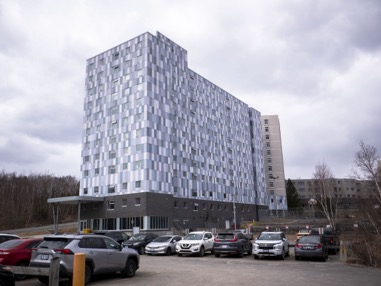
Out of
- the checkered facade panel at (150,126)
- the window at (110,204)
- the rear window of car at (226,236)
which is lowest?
the rear window of car at (226,236)

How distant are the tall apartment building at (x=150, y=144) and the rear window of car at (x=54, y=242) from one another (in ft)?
139

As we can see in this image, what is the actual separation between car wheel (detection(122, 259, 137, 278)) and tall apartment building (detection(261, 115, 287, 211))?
91.2 meters

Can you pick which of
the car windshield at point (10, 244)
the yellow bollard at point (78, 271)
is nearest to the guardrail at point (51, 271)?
the yellow bollard at point (78, 271)

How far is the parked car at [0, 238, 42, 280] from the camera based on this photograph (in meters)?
12.9

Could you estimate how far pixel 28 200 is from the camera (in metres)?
92.7

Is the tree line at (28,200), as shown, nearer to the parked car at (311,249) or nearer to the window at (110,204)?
the window at (110,204)

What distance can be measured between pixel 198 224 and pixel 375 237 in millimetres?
48772

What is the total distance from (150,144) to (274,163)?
2416 inches

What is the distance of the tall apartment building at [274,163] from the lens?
340 ft

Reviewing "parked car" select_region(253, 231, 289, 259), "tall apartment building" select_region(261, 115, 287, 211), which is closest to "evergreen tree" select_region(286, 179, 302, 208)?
"tall apartment building" select_region(261, 115, 287, 211)

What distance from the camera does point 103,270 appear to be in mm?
12570

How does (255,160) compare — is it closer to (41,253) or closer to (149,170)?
(149,170)

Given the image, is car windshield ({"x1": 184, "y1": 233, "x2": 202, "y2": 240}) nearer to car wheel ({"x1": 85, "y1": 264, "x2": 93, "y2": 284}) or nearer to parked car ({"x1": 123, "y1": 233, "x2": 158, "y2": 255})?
parked car ({"x1": 123, "y1": 233, "x2": 158, "y2": 255})

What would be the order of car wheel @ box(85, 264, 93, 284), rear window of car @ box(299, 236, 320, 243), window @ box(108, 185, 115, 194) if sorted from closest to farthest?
car wheel @ box(85, 264, 93, 284), rear window of car @ box(299, 236, 320, 243), window @ box(108, 185, 115, 194)
